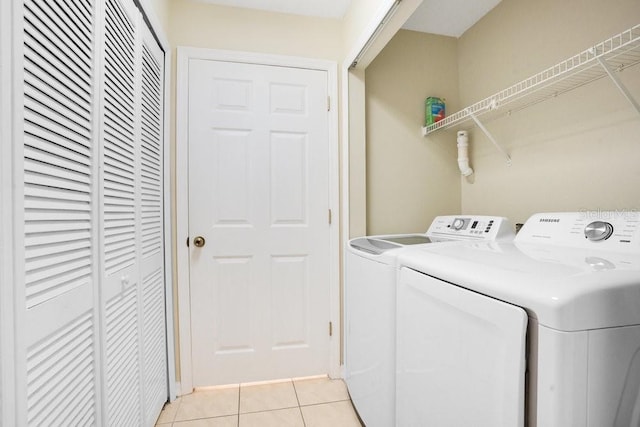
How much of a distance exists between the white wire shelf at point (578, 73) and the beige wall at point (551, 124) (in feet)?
0.15

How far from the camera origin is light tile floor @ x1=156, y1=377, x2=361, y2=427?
1645mm

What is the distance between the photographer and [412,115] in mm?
2143

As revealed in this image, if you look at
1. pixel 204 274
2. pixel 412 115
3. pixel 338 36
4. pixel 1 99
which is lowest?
pixel 204 274

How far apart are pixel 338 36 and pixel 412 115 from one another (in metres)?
0.72

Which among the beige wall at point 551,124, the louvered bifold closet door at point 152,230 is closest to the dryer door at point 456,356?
the beige wall at point 551,124

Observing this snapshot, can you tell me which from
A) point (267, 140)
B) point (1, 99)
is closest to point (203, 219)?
point (267, 140)

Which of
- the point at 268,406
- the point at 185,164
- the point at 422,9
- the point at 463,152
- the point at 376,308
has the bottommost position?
the point at 268,406

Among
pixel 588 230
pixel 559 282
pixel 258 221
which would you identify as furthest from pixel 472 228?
pixel 258 221

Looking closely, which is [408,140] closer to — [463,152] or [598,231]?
[463,152]

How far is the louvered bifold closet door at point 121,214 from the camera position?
1.07 meters

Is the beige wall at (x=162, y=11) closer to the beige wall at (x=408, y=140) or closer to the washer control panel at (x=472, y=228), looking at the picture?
the beige wall at (x=408, y=140)

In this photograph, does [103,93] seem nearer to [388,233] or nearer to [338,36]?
[338,36]

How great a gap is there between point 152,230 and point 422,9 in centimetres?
206

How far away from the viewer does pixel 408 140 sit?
213 centimetres
